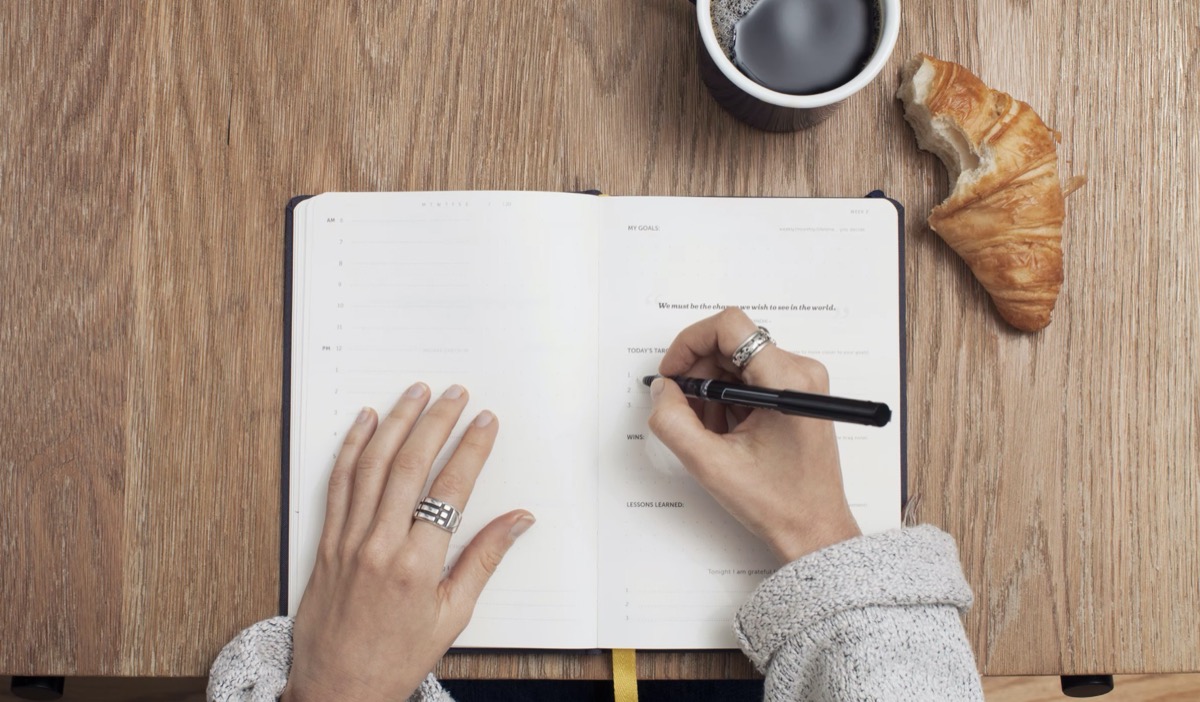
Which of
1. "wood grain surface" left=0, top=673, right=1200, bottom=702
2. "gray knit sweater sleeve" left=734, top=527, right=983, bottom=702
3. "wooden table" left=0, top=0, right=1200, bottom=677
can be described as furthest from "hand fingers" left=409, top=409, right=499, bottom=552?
"wood grain surface" left=0, top=673, right=1200, bottom=702

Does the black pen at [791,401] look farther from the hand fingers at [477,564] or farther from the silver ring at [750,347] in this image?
the hand fingers at [477,564]

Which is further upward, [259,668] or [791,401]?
[791,401]

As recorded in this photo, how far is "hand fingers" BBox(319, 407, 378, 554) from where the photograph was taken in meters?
0.61

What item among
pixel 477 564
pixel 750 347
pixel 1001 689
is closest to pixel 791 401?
pixel 750 347

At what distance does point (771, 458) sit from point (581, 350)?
0.18 metres

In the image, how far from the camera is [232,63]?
26.4 inches

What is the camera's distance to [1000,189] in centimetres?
61

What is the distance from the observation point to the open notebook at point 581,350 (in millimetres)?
632

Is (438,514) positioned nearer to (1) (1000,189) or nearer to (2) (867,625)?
(2) (867,625)

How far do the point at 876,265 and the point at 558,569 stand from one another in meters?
0.37

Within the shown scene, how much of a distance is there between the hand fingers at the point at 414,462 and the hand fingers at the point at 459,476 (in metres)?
0.01

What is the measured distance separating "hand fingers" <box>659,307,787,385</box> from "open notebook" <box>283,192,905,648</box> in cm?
3

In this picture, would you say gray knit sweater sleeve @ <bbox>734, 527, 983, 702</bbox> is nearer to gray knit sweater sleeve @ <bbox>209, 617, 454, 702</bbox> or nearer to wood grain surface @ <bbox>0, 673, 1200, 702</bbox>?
gray knit sweater sleeve @ <bbox>209, 617, 454, 702</bbox>

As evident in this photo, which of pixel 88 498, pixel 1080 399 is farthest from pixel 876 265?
pixel 88 498
